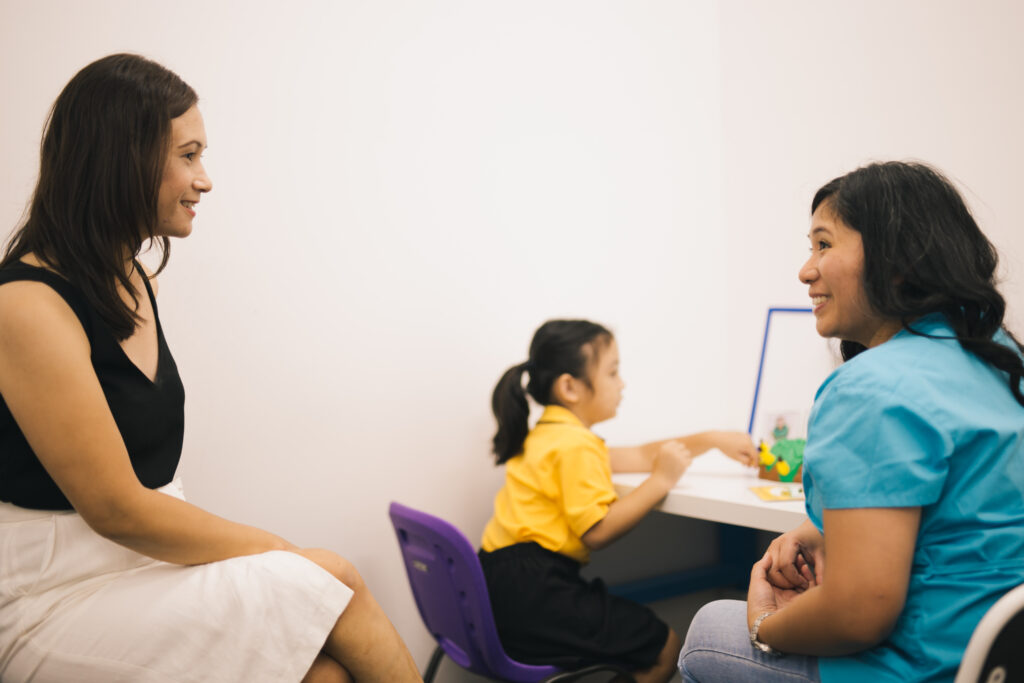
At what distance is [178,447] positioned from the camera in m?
1.24

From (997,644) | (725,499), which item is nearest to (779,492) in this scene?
(725,499)

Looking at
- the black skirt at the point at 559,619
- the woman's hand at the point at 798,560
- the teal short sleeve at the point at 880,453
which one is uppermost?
the teal short sleeve at the point at 880,453

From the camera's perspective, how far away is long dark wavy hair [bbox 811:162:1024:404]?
3.06ft

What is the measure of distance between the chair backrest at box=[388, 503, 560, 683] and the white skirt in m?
0.44

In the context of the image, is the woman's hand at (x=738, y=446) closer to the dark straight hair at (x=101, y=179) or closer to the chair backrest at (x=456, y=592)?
the chair backrest at (x=456, y=592)

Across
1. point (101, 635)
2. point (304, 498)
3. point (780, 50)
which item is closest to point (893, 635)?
point (101, 635)

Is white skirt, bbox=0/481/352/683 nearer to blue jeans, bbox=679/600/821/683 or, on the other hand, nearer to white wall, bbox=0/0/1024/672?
blue jeans, bbox=679/600/821/683

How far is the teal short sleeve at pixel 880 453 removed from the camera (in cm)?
82

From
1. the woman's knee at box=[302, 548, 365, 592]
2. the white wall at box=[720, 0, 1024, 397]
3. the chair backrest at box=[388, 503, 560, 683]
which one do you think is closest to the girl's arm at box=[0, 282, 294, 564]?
the woman's knee at box=[302, 548, 365, 592]

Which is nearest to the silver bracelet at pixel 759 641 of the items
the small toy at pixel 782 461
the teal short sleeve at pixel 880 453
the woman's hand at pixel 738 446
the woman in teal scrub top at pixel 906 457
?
the woman in teal scrub top at pixel 906 457

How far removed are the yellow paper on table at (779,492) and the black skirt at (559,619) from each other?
1.29 feet

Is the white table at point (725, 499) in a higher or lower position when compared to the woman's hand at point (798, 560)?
lower

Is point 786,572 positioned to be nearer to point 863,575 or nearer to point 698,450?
point 863,575

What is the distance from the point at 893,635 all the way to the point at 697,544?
5.86 ft
